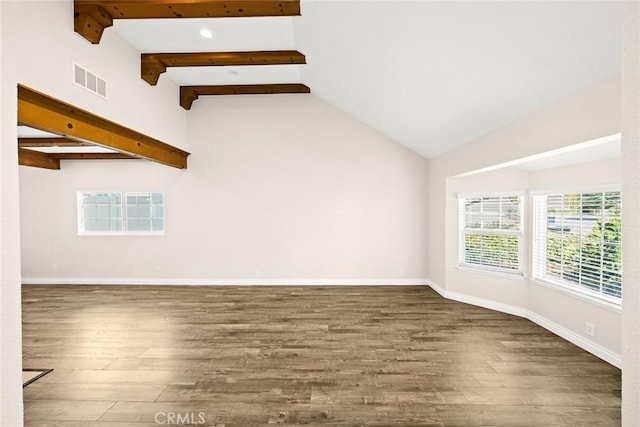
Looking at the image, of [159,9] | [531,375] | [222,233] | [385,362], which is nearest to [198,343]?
[385,362]

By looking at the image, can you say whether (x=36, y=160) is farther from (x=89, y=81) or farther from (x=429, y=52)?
(x=429, y=52)

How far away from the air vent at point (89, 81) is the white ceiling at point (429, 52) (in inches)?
31.5

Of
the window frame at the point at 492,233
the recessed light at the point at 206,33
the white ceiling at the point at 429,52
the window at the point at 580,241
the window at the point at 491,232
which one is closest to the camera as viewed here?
the white ceiling at the point at 429,52

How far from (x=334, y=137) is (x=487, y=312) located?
3.77 metres

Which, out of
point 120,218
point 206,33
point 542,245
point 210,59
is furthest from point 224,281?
point 542,245

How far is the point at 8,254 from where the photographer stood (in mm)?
809

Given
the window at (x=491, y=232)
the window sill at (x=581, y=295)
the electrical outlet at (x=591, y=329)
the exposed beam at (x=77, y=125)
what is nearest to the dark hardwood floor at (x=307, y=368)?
the electrical outlet at (x=591, y=329)

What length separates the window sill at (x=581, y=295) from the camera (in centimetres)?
292

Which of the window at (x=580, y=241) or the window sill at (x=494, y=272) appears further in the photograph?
the window sill at (x=494, y=272)

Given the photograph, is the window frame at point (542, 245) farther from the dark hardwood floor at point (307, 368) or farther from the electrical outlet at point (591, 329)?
the dark hardwood floor at point (307, 368)

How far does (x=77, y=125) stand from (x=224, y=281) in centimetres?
354

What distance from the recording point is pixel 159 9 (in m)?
3.11

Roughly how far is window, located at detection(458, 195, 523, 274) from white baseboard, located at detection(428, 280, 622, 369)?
19.7 inches

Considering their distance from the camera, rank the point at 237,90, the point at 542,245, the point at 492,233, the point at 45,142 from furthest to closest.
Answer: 1. the point at 237,90
2. the point at 492,233
3. the point at 45,142
4. the point at 542,245
